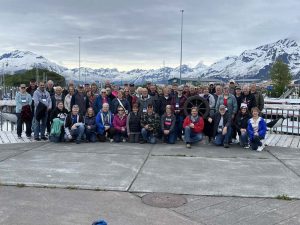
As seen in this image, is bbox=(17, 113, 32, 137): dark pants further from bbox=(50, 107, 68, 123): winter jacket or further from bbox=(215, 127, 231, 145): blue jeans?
bbox=(215, 127, 231, 145): blue jeans

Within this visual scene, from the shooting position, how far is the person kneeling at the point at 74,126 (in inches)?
455

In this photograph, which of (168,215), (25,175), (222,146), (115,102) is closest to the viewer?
(168,215)

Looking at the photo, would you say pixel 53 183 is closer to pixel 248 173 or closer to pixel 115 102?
pixel 248 173

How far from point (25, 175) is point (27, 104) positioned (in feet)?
15.6

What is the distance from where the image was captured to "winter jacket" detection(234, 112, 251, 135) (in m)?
11.2

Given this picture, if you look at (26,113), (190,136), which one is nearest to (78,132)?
(26,113)

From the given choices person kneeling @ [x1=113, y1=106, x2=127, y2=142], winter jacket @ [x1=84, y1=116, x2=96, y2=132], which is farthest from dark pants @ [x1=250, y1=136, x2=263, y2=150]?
winter jacket @ [x1=84, y1=116, x2=96, y2=132]

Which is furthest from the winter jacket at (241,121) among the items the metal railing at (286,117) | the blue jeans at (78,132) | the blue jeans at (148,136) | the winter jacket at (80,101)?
the winter jacket at (80,101)

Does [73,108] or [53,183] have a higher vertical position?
[73,108]

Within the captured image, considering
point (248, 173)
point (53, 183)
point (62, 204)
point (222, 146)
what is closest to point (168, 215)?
point (62, 204)

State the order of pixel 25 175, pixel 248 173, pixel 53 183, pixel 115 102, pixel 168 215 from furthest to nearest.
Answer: pixel 115 102, pixel 248 173, pixel 25 175, pixel 53 183, pixel 168 215

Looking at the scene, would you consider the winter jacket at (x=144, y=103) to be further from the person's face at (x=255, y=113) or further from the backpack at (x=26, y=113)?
the backpack at (x=26, y=113)

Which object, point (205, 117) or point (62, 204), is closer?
point (62, 204)

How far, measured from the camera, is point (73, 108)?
11.6 meters
